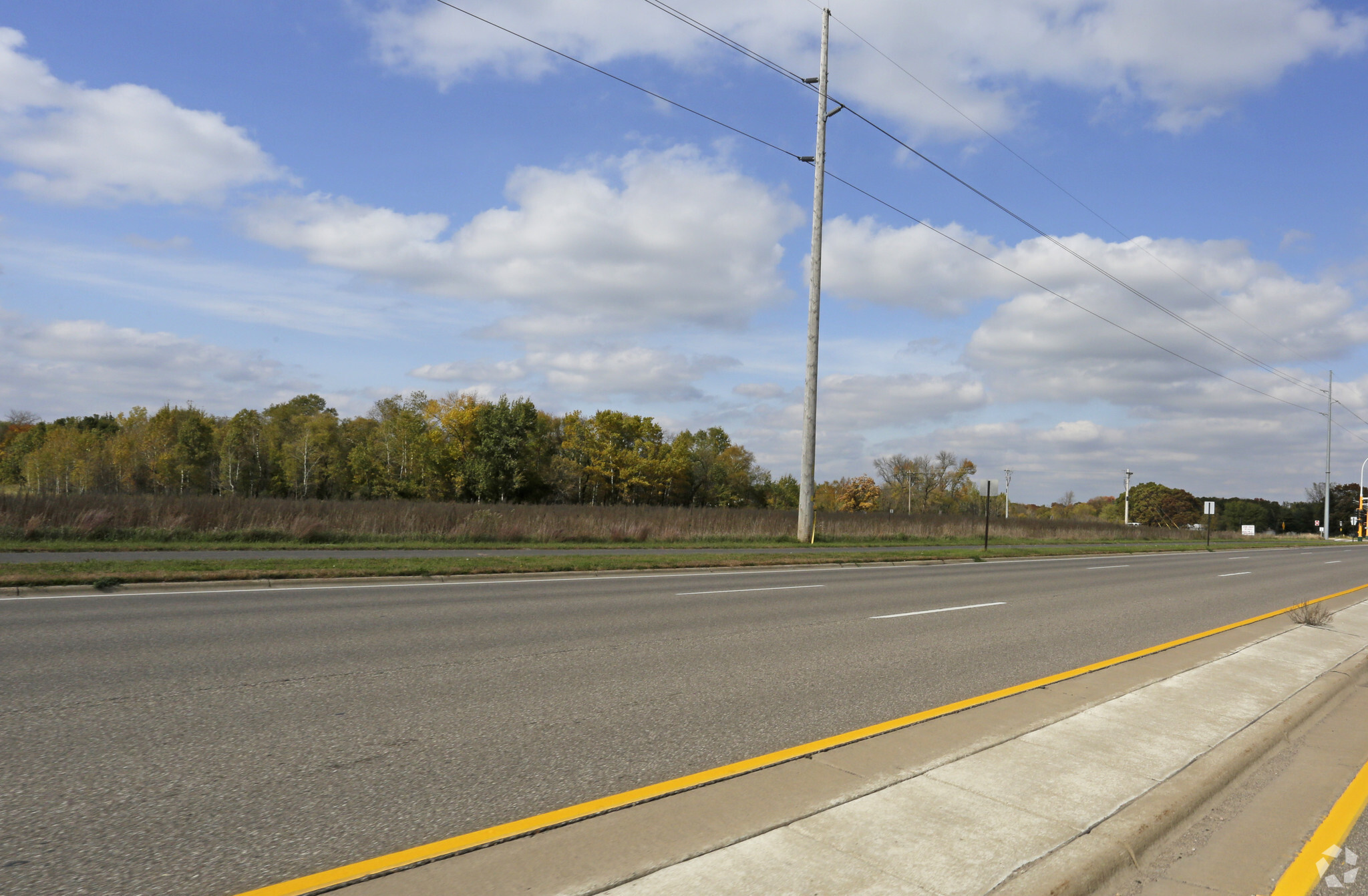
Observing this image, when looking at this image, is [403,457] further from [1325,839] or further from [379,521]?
[1325,839]

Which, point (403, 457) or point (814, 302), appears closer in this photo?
point (814, 302)

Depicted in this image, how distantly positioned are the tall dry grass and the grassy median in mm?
6864

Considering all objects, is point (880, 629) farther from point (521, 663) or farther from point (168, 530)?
point (168, 530)

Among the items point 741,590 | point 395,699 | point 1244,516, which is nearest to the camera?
point 395,699

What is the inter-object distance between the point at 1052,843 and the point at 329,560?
15.1 m

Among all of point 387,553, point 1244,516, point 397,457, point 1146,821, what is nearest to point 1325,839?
point 1146,821

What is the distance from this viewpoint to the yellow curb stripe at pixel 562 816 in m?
3.32

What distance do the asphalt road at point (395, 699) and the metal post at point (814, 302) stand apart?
1466 centimetres

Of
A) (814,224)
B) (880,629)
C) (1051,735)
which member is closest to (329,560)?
(880,629)

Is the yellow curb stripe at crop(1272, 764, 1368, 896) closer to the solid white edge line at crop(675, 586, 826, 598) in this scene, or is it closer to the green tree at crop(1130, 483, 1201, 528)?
the solid white edge line at crop(675, 586, 826, 598)

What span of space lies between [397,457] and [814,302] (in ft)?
274

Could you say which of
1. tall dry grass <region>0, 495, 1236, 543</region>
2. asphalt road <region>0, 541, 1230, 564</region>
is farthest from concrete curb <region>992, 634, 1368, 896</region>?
tall dry grass <region>0, 495, 1236, 543</region>

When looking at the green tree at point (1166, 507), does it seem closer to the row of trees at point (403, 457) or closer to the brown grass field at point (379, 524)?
the row of trees at point (403, 457)

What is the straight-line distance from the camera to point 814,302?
92.3 ft
